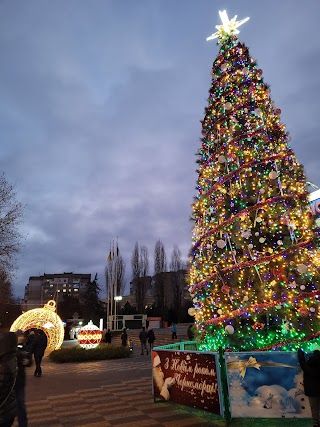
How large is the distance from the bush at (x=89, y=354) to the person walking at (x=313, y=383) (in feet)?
49.1

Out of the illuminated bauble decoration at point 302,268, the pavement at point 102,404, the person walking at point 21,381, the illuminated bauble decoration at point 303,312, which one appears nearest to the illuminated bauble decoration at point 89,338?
the pavement at point 102,404

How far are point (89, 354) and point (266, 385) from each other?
1443cm

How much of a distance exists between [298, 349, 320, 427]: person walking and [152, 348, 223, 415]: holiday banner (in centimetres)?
153

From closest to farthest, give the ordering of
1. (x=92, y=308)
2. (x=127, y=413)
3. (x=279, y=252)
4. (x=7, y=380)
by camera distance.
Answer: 1. (x=7, y=380)
2. (x=127, y=413)
3. (x=279, y=252)
4. (x=92, y=308)

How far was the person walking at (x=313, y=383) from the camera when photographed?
207 inches

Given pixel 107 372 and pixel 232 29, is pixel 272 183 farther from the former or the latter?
pixel 107 372

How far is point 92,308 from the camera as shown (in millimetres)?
53188

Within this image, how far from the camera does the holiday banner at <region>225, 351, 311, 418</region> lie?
18.7 feet

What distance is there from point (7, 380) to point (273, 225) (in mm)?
7525

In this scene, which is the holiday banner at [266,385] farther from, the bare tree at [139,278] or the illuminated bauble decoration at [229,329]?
the bare tree at [139,278]

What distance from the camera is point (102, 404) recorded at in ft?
26.3

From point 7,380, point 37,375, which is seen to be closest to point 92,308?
point 37,375

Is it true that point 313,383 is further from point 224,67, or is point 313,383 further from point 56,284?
point 56,284

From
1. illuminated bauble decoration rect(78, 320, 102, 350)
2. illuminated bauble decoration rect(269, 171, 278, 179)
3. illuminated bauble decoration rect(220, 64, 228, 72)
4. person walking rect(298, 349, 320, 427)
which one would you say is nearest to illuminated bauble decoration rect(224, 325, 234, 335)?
person walking rect(298, 349, 320, 427)
